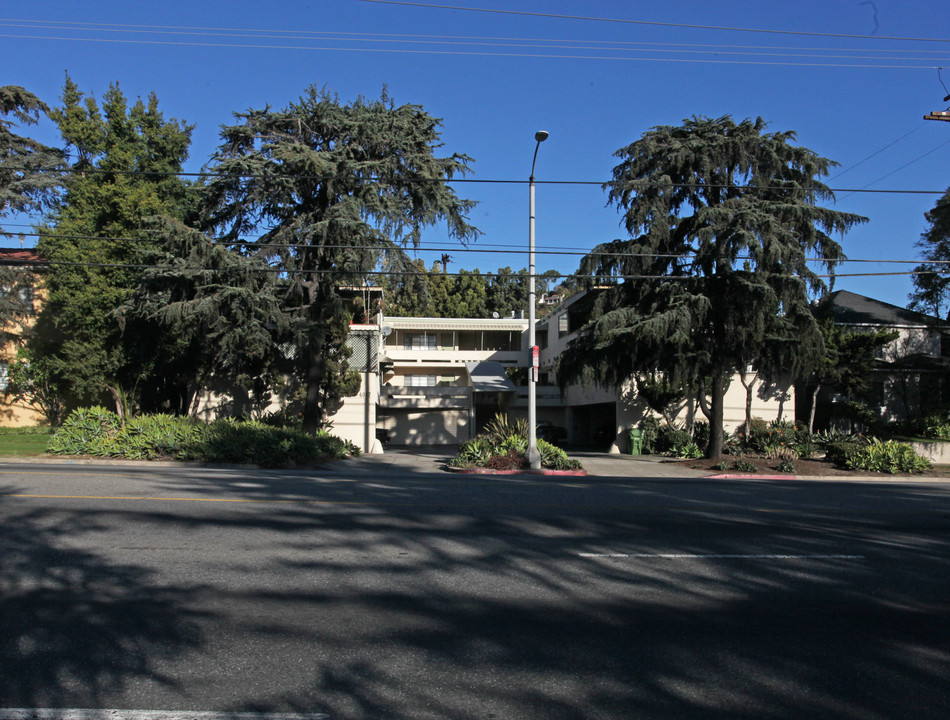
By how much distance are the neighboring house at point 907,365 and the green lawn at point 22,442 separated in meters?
30.4

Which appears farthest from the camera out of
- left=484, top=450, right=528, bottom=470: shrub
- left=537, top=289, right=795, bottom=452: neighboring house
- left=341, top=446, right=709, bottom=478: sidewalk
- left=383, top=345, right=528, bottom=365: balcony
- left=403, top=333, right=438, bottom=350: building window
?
left=403, top=333, right=438, bottom=350: building window

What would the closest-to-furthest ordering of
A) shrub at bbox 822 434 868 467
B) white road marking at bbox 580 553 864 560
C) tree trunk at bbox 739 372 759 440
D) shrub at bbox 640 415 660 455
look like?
white road marking at bbox 580 553 864 560
shrub at bbox 822 434 868 467
tree trunk at bbox 739 372 759 440
shrub at bbox 640 415 660 455

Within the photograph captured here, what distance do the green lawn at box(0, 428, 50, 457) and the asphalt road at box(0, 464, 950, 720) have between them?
39.2 ft

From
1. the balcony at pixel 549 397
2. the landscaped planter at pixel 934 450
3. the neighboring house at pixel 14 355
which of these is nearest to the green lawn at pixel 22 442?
the neighboring house at pixel 14 355

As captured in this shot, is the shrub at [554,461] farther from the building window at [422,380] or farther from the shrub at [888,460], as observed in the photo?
the building window at [422,380]

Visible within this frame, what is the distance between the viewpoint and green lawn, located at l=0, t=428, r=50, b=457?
68.5 feet

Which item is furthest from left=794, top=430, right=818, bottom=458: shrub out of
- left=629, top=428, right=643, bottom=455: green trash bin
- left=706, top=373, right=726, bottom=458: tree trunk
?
left=629, top=428, right=643, bottom=455: green trash bin

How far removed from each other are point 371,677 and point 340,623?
1082mm

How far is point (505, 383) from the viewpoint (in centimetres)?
3828

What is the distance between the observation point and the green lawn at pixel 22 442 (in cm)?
2089

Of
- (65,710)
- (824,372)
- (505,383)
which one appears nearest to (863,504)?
(65,710)

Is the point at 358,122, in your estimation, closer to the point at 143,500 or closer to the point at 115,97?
the point at 115,97

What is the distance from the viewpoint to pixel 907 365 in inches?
1231

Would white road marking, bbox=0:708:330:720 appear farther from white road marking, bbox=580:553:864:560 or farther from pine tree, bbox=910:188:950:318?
pine tree, bbox=910:188:950:318
